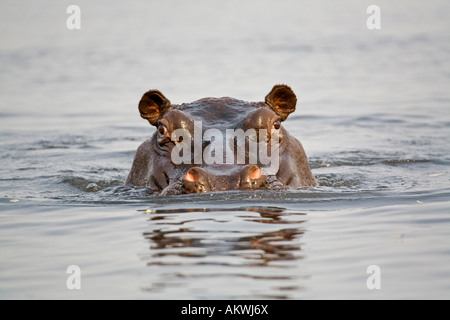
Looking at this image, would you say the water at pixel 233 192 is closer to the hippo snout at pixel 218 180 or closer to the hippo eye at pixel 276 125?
the hippo snout at pixel 218 180

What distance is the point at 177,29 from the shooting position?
36.2m

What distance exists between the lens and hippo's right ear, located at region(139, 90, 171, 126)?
34.1 ft

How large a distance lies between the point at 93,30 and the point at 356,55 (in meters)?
12.3

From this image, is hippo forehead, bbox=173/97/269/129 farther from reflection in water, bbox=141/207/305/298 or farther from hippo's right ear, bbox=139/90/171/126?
reflection in water, bbox=141/207/305/298

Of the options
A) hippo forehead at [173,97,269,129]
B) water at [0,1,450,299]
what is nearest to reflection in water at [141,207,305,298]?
water at [0,1,450,299]

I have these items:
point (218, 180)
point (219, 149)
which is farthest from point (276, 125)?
point (218, 180)

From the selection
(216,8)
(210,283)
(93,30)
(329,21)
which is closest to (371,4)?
(329,21)

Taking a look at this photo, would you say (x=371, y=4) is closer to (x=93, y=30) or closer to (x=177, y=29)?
(x=177, y=29)

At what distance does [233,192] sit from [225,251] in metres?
1.54

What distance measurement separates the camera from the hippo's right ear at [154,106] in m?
10.4

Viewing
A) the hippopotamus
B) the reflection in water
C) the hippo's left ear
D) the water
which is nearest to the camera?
the reflection in water

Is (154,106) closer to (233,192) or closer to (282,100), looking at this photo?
(282,100)

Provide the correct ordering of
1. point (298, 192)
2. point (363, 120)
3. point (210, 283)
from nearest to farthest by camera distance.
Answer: point (210, 283) → point (298, 192) → point (363, 120)

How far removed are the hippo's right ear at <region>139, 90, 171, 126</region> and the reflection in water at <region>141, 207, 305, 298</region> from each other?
6.75 ft
